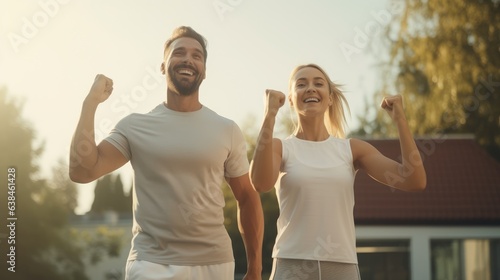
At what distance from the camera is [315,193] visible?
17.7ft

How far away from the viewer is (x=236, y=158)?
568cm

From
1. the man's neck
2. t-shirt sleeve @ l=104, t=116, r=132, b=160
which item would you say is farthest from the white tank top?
t-shirt sleeve @ l=104, t=116, r=132, b=160

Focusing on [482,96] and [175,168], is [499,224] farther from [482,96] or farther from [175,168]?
[175,168]

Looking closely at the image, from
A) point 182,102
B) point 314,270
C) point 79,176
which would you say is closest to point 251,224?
point 314,270

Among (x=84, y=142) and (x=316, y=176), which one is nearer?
(x=84, y=142)

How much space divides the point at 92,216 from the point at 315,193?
4802cm

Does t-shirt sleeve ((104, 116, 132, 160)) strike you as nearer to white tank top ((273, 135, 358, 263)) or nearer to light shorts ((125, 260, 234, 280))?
light shorts ((125, 260, 234, 280))

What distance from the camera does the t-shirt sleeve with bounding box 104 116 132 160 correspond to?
5.47 m

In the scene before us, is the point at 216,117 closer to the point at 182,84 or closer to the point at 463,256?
the point at 182,84

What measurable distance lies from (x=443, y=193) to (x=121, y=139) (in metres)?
22.1

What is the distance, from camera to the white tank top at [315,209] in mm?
5328

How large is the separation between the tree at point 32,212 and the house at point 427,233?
11.9m

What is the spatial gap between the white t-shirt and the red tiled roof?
1918 cm

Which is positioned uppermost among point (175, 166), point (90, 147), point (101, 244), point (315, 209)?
point (90, 147)
